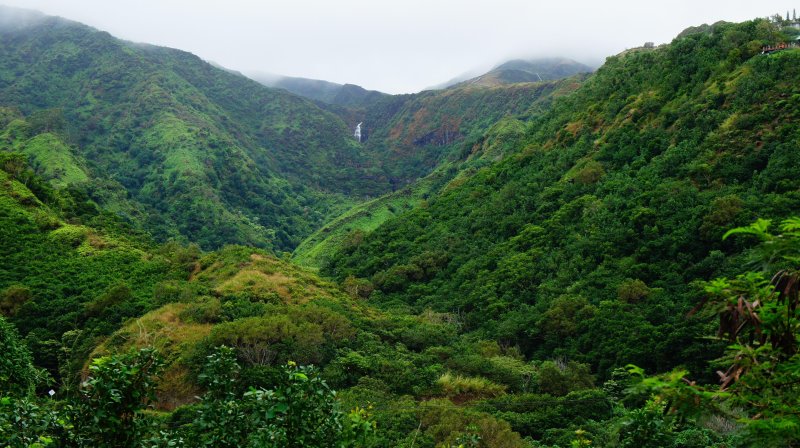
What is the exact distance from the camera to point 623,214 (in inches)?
1492

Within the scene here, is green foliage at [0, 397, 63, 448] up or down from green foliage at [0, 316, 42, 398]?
up

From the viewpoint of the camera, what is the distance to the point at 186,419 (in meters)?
19.1

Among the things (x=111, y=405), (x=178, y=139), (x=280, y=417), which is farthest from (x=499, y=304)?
(x=178, y=139)

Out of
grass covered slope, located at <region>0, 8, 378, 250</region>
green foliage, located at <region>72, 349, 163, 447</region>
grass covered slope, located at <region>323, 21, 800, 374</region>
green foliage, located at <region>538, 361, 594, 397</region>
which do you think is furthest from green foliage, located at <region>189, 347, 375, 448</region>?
grass covered slope, located at <region>0, 8, 378, 250</region>

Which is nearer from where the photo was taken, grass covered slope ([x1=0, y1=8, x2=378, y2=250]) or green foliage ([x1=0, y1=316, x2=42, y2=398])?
green foliage ([x1=0, y1=316, x2=42, y2=398])

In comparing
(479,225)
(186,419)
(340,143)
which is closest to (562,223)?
(479,225)

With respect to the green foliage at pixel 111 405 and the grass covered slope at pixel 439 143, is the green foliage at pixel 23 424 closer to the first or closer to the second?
the green foliage at pixel 111 405

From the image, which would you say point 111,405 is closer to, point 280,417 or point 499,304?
point 280,417

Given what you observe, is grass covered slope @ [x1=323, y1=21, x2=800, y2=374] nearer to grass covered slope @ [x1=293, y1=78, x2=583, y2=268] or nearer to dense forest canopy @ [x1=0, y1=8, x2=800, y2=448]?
dense forest canopy @ [x1=0, y1=8, x2=800, y2=448]

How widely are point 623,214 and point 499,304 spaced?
10905 millimetres

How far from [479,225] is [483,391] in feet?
96.3

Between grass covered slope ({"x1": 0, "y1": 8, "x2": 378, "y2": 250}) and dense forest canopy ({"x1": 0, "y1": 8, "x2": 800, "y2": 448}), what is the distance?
77.3 ft

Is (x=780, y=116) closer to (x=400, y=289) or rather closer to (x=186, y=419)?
(x=400, y=289)

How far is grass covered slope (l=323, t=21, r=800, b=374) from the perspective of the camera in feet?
98.5
